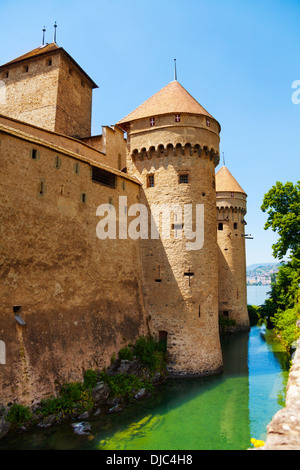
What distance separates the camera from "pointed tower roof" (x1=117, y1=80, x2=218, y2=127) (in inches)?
701

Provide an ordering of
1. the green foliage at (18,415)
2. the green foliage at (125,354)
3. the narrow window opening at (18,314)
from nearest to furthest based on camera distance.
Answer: the green foliage at (18,415)
the narrow window opening at (18,314)
the green foliage at (125,354)

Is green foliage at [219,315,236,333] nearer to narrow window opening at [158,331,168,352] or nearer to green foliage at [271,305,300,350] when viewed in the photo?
green foliage at [271,305,300,350]

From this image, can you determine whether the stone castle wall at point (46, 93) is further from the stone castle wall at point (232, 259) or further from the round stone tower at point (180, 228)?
the stone castle wall at point (232, 259)

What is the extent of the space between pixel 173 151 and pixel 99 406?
12.6 m

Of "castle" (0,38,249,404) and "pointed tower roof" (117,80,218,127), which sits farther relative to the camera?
"pointed tower roof" (117,80,218,127)

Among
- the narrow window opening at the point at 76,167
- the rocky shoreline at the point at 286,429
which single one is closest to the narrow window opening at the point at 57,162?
the narrow window opening at the point at 76,167

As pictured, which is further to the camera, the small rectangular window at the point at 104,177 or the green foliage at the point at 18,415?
the small rectangular window at the point at 104,177

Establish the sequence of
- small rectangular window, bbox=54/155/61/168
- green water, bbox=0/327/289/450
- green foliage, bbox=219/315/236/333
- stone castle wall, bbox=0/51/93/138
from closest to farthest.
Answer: green water, bbox=0/327/289/450 < small rectangular window, bbox=54/155/61/168 < stone castle wall, bbox=0/51/93/138 < green foliage, bbox=219/315/236/333

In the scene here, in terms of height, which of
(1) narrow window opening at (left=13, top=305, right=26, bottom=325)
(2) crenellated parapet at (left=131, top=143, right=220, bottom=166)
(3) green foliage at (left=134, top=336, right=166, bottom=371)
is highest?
(2) crenellated parapet at (left=131, top=143, right=220, bottom=166)

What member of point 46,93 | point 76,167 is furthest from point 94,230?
point 46,93

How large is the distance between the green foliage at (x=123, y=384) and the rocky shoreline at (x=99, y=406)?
0.11m

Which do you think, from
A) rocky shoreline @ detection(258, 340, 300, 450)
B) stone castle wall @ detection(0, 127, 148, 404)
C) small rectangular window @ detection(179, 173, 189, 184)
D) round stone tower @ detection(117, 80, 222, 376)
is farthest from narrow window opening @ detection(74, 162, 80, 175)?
rocky shoreline @ detection(258, 340, 300, 450)

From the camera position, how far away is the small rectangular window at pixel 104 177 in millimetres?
15188
